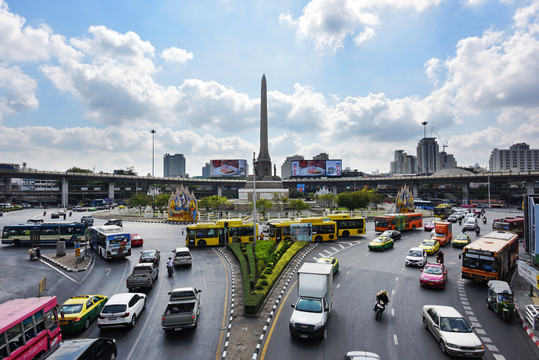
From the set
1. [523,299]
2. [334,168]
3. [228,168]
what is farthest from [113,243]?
[334,168]

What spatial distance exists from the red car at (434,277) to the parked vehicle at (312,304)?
789 centimetres

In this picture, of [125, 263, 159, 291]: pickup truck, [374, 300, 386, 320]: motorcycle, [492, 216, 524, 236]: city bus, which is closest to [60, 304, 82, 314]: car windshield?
[125, 263, 159, 291]: pickup truck

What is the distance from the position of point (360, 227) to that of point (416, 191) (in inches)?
Result: 3266

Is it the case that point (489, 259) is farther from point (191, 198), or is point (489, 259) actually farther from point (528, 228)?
point (191, 198)

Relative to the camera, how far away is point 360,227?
3756 cm

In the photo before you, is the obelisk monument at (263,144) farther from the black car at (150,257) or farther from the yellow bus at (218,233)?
the black car at (150,257)

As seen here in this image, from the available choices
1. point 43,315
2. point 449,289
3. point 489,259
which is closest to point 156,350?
point 43,315

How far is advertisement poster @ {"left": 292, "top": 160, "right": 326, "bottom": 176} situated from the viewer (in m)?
116

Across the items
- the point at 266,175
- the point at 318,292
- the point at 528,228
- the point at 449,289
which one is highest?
the point at 266,175

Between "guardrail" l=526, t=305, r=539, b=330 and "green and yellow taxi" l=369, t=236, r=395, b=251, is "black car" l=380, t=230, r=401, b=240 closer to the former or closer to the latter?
"green and yellow taxi" l=369, t=236, r=395, b=251

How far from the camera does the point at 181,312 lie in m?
13.5

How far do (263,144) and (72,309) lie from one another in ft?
226

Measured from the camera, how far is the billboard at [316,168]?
116312 millimetres

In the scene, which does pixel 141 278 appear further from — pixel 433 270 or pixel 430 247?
pixel 430 247
